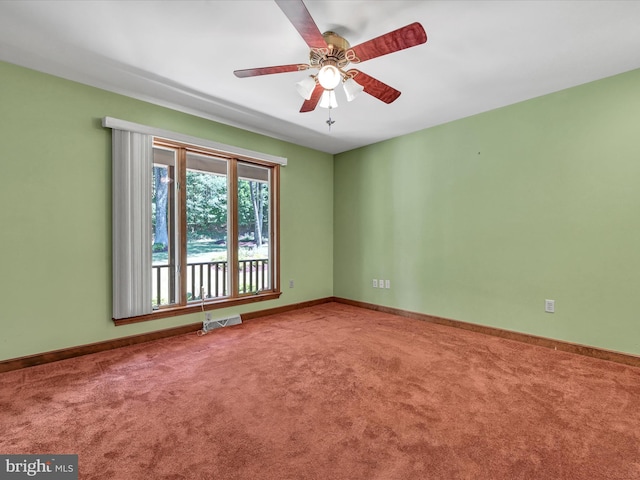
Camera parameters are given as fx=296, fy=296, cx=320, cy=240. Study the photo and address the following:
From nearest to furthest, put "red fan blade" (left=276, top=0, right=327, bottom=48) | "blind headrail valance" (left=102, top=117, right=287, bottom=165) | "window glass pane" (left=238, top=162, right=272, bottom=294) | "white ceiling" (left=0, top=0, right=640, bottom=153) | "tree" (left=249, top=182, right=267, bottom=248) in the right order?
1. "red fan blade" (left=276, top=0, right=327, bottom=48)
2. "white ceiling" (left=0, top=0, right=640, bottom=153)
3. "blind headrail valance" (left=102, top=117, right=287, bottom=165)
4. "window glass pane" (left=238, top=162, right=272, bottom=294)
5. "tree" (left=249, top=182, right=267, bottom=248)

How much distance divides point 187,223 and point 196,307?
1.03 m

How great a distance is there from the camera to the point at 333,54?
2.09 meters

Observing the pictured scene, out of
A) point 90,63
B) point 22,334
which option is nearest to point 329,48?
point 90,63

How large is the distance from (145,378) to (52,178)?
201cm

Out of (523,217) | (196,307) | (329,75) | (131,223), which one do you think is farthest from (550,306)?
(131,223)

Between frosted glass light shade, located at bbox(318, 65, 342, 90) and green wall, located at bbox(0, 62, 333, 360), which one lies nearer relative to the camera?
frosted glass light shade, located at bbox(318, 65, 342, 90)

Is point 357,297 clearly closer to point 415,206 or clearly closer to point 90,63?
point 415,206

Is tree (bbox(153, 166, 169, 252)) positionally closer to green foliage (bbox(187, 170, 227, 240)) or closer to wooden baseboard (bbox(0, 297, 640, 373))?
green foliage (bbox(187, 170, 227, 240))

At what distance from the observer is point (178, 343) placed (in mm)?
3191

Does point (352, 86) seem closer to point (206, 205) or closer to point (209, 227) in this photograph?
point (206, 205)

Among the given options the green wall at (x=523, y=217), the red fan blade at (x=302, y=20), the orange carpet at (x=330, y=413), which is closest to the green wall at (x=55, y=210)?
the orange carpet at (x=330, y=413)

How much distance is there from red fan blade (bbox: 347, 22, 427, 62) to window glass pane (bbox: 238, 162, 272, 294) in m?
2.65

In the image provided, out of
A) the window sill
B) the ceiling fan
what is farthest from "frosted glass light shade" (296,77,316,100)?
the window sill

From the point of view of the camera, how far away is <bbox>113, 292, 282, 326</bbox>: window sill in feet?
10.4
